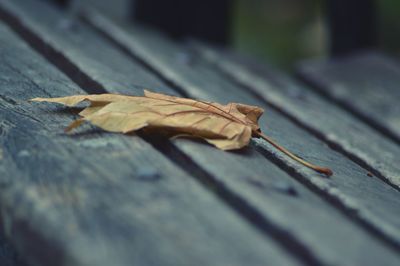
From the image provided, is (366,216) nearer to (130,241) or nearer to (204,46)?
(130,241)

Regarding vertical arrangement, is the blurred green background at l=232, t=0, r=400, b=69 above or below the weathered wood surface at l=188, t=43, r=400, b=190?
below

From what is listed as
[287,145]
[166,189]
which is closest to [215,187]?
[166,189]

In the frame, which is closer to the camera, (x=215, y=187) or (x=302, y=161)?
(x=215, y=187)

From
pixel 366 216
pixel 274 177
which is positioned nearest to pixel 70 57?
pixel 274 177

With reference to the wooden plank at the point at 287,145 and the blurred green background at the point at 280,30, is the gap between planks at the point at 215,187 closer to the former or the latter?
the wooden plank at the point at 287,145

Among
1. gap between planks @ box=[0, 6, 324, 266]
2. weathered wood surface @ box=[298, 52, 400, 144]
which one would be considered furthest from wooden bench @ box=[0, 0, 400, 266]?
weathered wood surface @ box=[298, 52, 400, 144]

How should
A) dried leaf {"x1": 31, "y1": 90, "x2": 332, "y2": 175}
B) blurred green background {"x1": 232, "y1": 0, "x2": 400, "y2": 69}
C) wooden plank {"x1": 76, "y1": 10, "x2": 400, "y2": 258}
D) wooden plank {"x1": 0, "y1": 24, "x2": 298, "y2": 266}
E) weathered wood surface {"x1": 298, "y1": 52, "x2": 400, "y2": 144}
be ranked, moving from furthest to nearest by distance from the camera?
blurred green background {"x1": 232, "y1": 0, "x2": 400, "y2": 69} → weathered wood surface {"x1": 298, "y1": 52, "x2": 400, "y2": 144} → dried leaf {"x1": 31, "y1": 90, "x2": 332, "y2": 175} → wooden plank {"x1": 76, "y1": 10, "x2": 400, "y2": 258} → wooden plank {"x1": 0, "y1": 24, "x2": 298, "y2": 266}

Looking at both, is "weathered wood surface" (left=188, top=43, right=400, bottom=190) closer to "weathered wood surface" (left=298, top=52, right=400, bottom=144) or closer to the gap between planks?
"weathered wood surface" (left=298, top=52, right=400, bottom=144)

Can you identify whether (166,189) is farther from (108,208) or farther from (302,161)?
(302,161)
